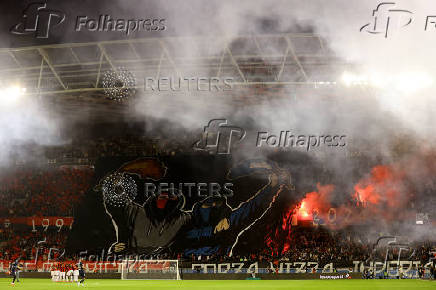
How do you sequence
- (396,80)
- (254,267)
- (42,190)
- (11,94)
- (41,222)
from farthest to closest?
(42,190)
(41,222)
(254,267)
(11,94)
(396,80)

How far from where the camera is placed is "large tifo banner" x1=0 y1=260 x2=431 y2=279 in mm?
25125

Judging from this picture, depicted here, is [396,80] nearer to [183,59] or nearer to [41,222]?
[183,59]

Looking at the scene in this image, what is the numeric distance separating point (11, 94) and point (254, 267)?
14.1m

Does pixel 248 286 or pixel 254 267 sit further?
pixel 254 267

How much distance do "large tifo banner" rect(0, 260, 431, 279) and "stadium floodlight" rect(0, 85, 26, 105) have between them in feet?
27.4

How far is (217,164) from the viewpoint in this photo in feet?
100

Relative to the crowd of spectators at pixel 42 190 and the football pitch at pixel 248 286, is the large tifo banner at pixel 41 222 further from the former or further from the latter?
the football pitch at pixel 248 286

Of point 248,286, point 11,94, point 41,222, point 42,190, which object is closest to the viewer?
point 248,286

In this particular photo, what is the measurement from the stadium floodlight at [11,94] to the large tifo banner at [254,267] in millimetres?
8341

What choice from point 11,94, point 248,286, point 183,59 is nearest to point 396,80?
point 183,59

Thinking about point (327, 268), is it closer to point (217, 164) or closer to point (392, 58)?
point (217, 164)

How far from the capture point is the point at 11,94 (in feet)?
79.8

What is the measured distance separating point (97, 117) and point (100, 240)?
706cm

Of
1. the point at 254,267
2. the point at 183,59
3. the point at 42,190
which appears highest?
the point at 183,59
